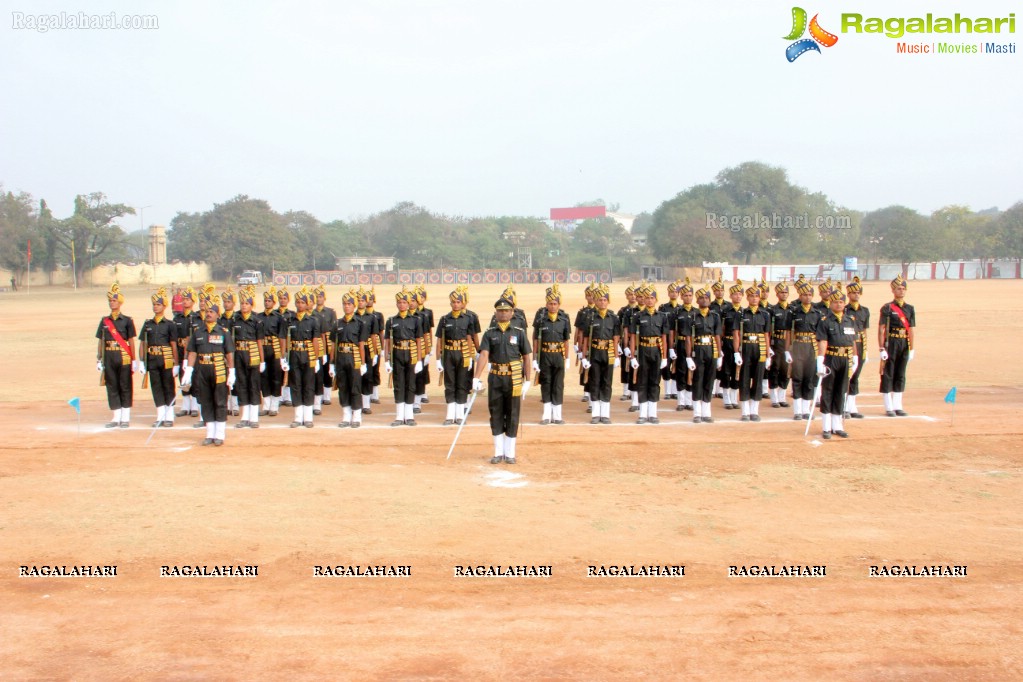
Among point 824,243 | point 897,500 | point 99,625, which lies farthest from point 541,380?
point 824,243

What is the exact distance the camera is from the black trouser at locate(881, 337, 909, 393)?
13258 millimetres

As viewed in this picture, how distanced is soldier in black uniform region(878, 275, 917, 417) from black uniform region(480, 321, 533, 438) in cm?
655

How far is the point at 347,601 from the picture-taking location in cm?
604

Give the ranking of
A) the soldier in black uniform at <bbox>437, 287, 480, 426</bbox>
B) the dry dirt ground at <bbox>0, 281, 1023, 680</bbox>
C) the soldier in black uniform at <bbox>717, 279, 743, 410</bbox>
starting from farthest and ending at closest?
the soldier in black uniform at <bbox>717, 279, 743, 410</bbox> < the soldier in black uniform at <bbox>437, 287, 480, 426</bbox> < the dry dirt ground at <bbox>0, 281, 1023, 680</bbox>

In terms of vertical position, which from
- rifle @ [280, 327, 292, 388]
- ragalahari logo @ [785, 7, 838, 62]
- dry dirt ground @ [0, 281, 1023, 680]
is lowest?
dry dirt ground @ [0, 281, 1023, 680]

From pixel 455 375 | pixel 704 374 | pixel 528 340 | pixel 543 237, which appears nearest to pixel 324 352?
pixel 455 375

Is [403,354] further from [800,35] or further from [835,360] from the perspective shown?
[800,35]

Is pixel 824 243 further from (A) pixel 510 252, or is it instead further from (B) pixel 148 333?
(B) pixel 148 333

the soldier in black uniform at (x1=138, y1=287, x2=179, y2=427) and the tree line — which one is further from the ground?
the tree line

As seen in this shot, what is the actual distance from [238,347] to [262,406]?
1.97 m

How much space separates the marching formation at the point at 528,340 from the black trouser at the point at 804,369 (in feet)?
0.07

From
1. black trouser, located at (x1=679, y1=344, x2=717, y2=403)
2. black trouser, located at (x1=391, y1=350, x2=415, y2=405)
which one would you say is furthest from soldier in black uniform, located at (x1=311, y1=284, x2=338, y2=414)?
black trouser, located at (x1=679, y1=344, x2=717, y2=403)

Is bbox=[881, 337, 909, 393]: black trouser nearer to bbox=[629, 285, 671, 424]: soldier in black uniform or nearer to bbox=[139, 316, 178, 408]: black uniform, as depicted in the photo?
bbox=[629, 285, 671, 424]: soldier in black uniform

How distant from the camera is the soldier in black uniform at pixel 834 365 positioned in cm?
1163
